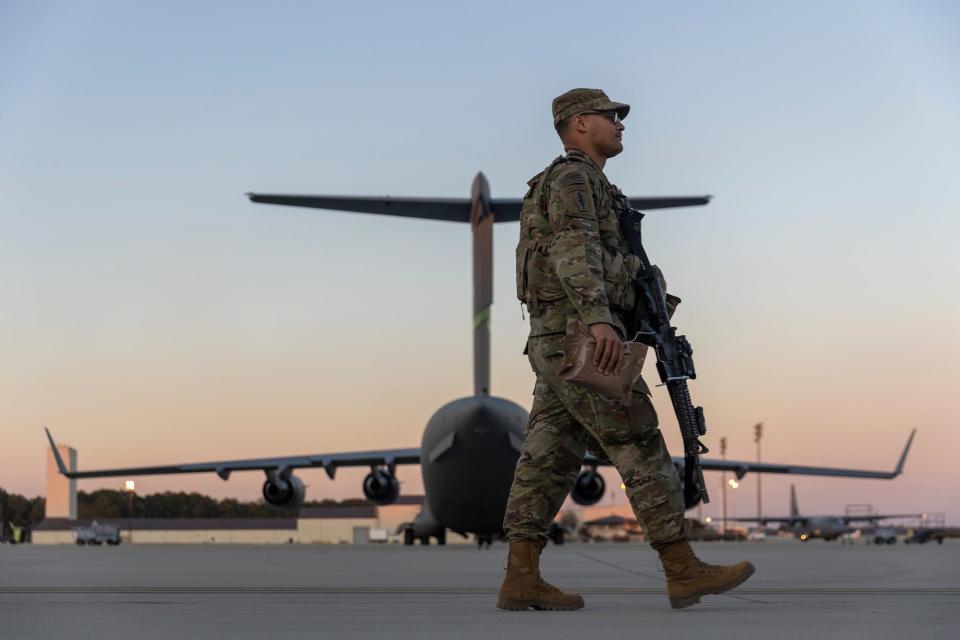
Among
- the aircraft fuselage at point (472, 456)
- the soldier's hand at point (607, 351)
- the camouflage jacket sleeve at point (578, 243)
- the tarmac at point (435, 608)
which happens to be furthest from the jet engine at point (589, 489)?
the soldier's hand at point (607, 351)

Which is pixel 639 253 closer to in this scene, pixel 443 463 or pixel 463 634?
pixel 463 634

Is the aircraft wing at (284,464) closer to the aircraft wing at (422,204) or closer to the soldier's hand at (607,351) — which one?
the aircraft wing at (422,204)

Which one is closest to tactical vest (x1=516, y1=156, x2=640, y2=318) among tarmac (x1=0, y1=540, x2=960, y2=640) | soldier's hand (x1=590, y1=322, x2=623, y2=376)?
soldier's hand (x1=590, y1=322, x2=623, y2=376)

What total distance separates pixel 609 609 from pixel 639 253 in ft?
5.40

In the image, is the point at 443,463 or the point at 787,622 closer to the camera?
the point at 787,622

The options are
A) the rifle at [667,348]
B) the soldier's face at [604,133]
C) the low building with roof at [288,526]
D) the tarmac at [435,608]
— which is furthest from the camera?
the low building with roof at [288,526]

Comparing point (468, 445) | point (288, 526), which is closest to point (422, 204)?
point (468, 445)

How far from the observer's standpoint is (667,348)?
5766 millimetres

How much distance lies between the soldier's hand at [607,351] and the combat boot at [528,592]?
95 centimetres

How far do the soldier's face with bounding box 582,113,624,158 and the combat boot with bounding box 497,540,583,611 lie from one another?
197 cm

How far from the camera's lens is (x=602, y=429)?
217 inches

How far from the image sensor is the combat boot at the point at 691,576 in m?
5.37

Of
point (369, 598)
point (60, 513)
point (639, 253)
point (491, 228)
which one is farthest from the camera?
point (60, 513)

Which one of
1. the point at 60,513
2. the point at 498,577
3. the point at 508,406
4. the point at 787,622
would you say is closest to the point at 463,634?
the point at 787,622
